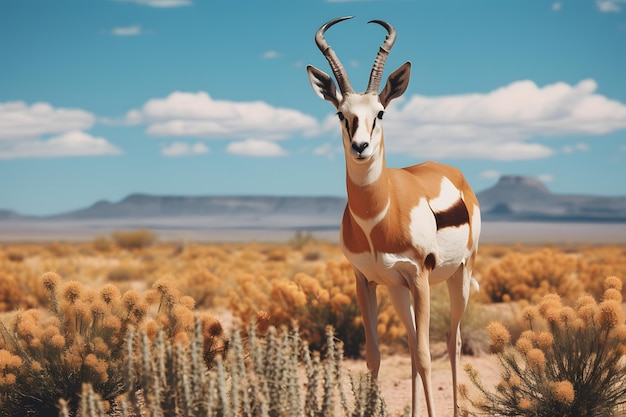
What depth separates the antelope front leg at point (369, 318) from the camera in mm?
7113

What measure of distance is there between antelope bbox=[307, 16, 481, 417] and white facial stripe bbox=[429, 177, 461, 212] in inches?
0.6

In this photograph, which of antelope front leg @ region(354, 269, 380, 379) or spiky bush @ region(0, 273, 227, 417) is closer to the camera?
spiky bush @ region(0, 273, 227, 417)

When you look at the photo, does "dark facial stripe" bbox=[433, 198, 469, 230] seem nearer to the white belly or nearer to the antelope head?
the white belly

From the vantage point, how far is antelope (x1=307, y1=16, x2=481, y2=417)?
Result: 6.59 meters

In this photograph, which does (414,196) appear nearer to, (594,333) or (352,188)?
(352,188)

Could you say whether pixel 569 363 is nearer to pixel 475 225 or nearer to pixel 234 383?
pixel 475 225

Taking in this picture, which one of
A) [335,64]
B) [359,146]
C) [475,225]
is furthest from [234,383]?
[475,225]

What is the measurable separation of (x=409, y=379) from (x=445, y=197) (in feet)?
14.1

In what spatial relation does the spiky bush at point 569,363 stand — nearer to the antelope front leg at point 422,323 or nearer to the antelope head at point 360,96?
the antelope front leg at point 422,323

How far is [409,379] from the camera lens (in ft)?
36.7

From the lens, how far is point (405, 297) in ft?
23.5

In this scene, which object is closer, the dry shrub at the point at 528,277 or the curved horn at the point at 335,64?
the curved horn at the point at 335,64

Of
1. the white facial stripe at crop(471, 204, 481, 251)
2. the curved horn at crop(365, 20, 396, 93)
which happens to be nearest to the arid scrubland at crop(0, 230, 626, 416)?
the white facial stripe at crop(471, 204, 481, 251)

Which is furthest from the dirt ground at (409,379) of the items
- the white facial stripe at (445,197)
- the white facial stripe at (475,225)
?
the white facial stripe at (445,197)
